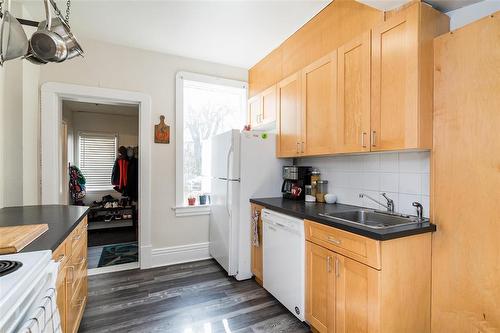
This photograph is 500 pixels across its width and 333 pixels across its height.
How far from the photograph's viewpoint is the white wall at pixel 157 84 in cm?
276

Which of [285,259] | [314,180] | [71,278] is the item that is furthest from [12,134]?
[314,180]

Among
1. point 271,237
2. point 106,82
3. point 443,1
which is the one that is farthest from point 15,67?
point 443,1

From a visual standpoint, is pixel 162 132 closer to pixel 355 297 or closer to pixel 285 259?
pixel 285 259

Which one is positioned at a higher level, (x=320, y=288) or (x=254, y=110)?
(x=254, y=110)

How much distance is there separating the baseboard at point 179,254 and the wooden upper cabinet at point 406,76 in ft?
8.26

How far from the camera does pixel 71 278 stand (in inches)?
61.1

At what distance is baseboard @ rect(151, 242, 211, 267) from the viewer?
3031 millimetres

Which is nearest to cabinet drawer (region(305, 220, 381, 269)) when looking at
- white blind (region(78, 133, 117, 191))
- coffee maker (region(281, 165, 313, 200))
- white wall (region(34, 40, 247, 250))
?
coffee maker (region(281, 165, 313, 200))

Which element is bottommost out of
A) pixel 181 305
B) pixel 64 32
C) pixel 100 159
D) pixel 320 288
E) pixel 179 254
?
pixel 181 305

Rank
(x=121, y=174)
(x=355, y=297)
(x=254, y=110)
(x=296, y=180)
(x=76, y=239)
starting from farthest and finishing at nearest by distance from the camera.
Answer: (x=121, y=174) → (x=254, y=110) → (x=296, y=180) → (x=76, y=239) → (x=355, y=297)

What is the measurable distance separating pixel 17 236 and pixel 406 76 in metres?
2.27

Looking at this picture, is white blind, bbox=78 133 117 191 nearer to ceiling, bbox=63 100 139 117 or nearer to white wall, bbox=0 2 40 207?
ceiling, bbox=63 100 139 117

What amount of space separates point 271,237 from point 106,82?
2.48m

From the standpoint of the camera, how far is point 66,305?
1427 millimetres
